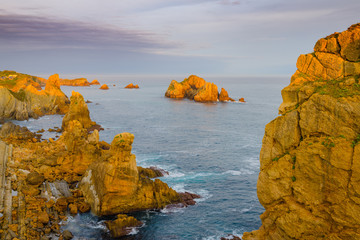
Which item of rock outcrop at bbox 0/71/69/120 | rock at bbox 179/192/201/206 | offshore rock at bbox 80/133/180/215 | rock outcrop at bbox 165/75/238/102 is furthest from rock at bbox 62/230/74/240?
rock outcrop at bbox 165/75/238/102

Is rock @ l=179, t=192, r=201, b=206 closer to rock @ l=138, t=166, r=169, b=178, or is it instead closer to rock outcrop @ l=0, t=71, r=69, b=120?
rock @ l=138, t=166, r=169, b=178

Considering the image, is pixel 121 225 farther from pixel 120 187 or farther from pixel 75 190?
pixel 75 190

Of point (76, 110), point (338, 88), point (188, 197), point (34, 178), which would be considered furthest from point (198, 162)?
point (338, 88)

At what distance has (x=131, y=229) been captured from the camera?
119ft

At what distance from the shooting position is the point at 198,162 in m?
63.4

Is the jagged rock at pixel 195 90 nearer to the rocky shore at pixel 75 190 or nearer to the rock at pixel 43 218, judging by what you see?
the rocky shore at pixel 75 190

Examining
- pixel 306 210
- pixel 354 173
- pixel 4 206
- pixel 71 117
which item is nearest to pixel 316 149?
pixel 354 173

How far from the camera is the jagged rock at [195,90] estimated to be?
171375mm

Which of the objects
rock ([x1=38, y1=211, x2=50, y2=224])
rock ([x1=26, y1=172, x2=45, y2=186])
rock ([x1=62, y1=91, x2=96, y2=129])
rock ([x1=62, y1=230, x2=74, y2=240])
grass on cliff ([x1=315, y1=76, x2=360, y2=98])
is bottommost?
rock ([x1=62, y1=230, x2=74, y2=240])

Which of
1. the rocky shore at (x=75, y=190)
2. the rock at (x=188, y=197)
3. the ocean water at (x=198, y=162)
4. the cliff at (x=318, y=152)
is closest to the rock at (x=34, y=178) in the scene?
the rocky shore at (x=75, y=190)

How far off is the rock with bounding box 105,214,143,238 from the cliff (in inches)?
720

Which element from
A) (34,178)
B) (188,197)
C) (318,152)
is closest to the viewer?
(318,152)

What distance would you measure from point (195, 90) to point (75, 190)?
146958 mm

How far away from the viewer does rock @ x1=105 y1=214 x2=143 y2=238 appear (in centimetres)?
3484
